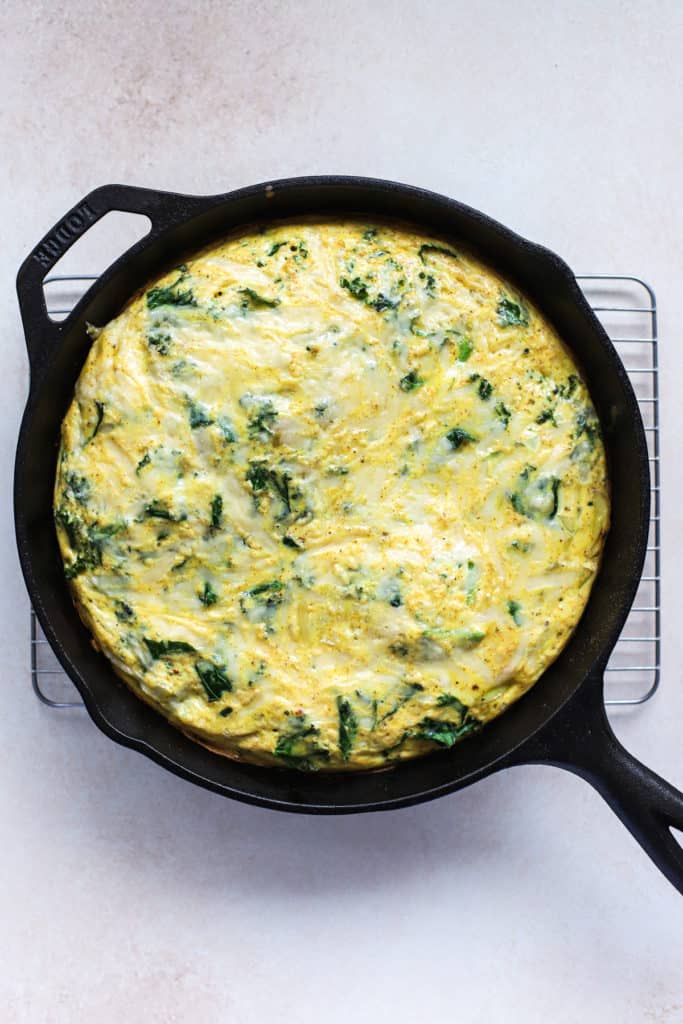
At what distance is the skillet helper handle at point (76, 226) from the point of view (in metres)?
2.25

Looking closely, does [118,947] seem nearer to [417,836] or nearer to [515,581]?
[417,836]

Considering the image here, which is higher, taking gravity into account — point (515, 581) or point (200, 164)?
point (200, 164)

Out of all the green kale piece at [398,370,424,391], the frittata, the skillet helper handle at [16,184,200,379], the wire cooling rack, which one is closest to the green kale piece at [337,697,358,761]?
the frittata

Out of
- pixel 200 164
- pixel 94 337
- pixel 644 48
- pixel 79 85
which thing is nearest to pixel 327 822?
pixel 94 337

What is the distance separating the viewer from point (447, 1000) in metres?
2.79

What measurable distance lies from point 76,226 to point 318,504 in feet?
2.79

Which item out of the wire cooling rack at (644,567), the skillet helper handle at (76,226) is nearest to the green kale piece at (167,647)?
the wire cooling rack at (644,567)

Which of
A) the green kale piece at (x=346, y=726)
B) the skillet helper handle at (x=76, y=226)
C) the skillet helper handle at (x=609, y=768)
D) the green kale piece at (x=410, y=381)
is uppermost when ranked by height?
the skillet helper handle at (x=76, y=226)

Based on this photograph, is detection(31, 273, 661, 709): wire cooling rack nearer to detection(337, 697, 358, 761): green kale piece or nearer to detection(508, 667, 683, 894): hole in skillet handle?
detection(508, 667, 683, 894): hole in skillet handle

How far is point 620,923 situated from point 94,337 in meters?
2.19

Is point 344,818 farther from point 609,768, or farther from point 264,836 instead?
point 609,768

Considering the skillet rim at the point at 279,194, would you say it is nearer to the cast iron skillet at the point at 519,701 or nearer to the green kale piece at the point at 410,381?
the cast iron skillet at the point at 519,701

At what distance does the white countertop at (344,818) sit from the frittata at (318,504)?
1.77ft

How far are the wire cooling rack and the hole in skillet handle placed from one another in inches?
19.1
